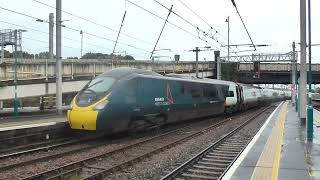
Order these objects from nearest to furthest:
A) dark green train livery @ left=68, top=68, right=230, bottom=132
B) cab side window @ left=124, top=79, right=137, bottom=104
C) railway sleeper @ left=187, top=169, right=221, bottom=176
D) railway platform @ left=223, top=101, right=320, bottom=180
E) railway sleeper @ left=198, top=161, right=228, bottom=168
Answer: railway platform @ left=223, top=101, right=320, bottom=180 → railway sleeper @ left=187, top=169, right=221, bottom=176 → railway sleeper @ left=198, top=161, right=228, bottom=168 → dark green train livery @ left=68, top=68, right=230, bottom=132 → cab side window @ left=124, top=79, right=137, bottom=104

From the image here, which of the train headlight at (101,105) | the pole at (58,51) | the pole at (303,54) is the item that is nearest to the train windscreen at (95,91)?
the train headlight at (101,105)

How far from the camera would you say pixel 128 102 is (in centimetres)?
1773

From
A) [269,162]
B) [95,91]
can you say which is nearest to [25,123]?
[95,91]

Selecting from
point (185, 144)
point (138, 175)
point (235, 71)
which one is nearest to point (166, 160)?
point (138, 175)

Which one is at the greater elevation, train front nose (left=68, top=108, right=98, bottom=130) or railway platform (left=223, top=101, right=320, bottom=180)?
train front nose (left=68, top=108, right=98, bottom=130)

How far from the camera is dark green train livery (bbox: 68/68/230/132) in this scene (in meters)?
16.7

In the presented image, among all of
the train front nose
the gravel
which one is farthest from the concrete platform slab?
the gravel

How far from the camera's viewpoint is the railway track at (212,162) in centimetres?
1138

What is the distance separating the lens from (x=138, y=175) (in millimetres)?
11344

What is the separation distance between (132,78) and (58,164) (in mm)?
6325

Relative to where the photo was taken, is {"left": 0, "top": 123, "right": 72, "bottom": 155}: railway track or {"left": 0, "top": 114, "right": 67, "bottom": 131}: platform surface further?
{"left": 0, "top": 114, "right": 67, "bottom": 131}: platform surface

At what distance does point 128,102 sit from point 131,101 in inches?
8.5

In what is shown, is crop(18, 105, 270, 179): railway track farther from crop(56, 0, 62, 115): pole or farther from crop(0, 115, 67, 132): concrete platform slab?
crop(56, 0, 62, 115): pole

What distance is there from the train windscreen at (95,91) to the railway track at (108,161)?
7.13ft
